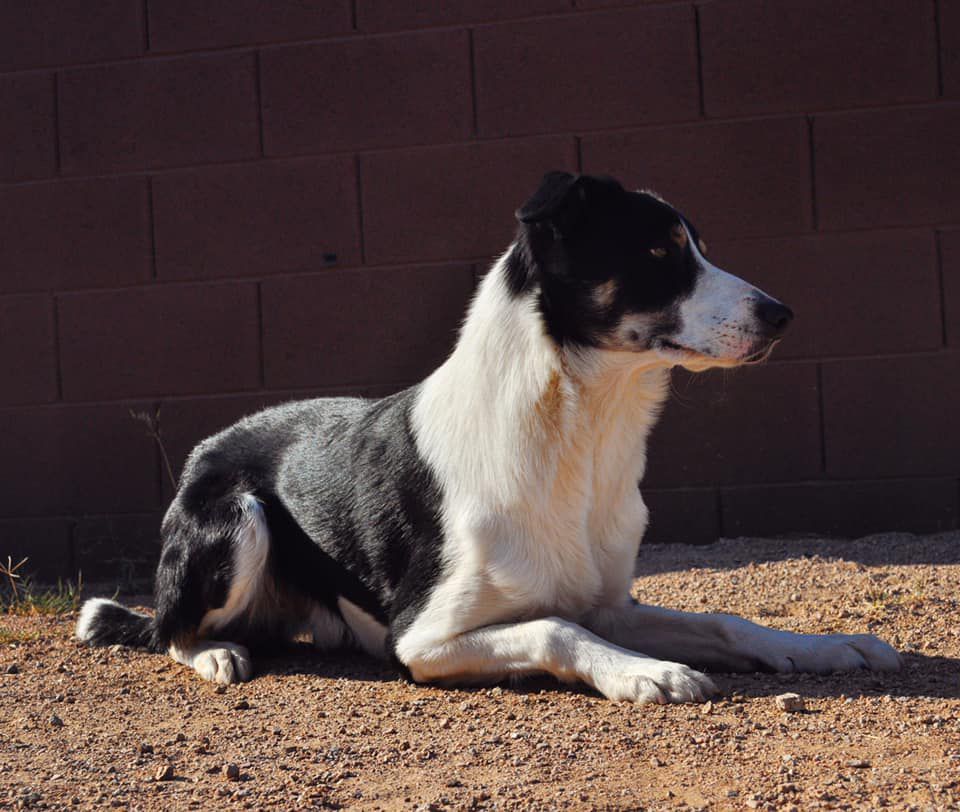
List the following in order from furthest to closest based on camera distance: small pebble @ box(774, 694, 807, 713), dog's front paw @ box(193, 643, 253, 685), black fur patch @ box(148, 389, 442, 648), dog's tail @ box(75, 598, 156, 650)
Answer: dog's tail @ box(75, 598, 156, 650), dog's front paw @ box(193, 643, 253, 685), black fur patch @ box(148, 389, 442, 648), small pebble @ box(774, 694, 807, 713)

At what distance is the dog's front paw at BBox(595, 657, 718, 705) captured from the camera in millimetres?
3049

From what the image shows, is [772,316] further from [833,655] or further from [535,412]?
[833,655]

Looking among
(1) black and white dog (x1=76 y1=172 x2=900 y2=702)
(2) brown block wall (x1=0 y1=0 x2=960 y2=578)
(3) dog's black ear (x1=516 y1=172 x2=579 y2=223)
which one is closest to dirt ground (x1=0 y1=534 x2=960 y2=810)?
(1) black and white dog (x1=76 y1=172 x2=900 y2=702)

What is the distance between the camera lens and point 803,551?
16.9 ft

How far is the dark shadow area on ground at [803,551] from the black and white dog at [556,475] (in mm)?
1526

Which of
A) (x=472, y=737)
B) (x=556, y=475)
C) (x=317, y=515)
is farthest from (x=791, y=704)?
(x=317, y=515)

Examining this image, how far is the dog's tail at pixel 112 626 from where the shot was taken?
4281mm

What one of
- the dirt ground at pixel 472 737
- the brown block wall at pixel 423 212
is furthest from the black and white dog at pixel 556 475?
the brown block wall at pixel 423 212

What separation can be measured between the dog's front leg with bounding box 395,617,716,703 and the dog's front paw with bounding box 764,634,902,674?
0.43 metres

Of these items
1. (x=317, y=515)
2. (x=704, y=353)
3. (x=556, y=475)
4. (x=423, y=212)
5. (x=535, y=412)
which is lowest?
(x=317, y=515)

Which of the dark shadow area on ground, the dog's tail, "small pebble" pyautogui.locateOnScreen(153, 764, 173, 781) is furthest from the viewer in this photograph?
the dark shadow area on ground

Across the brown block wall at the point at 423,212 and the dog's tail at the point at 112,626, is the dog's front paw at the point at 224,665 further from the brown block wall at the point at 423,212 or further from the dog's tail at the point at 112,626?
the brown block wall at the point at 423,212

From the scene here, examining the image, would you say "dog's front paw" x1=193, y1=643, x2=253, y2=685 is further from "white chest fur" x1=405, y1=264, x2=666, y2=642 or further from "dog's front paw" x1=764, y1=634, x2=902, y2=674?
"dog's front paw" x1=764, y1=634, x2=902, y2=674

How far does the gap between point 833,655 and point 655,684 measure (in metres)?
0.63
